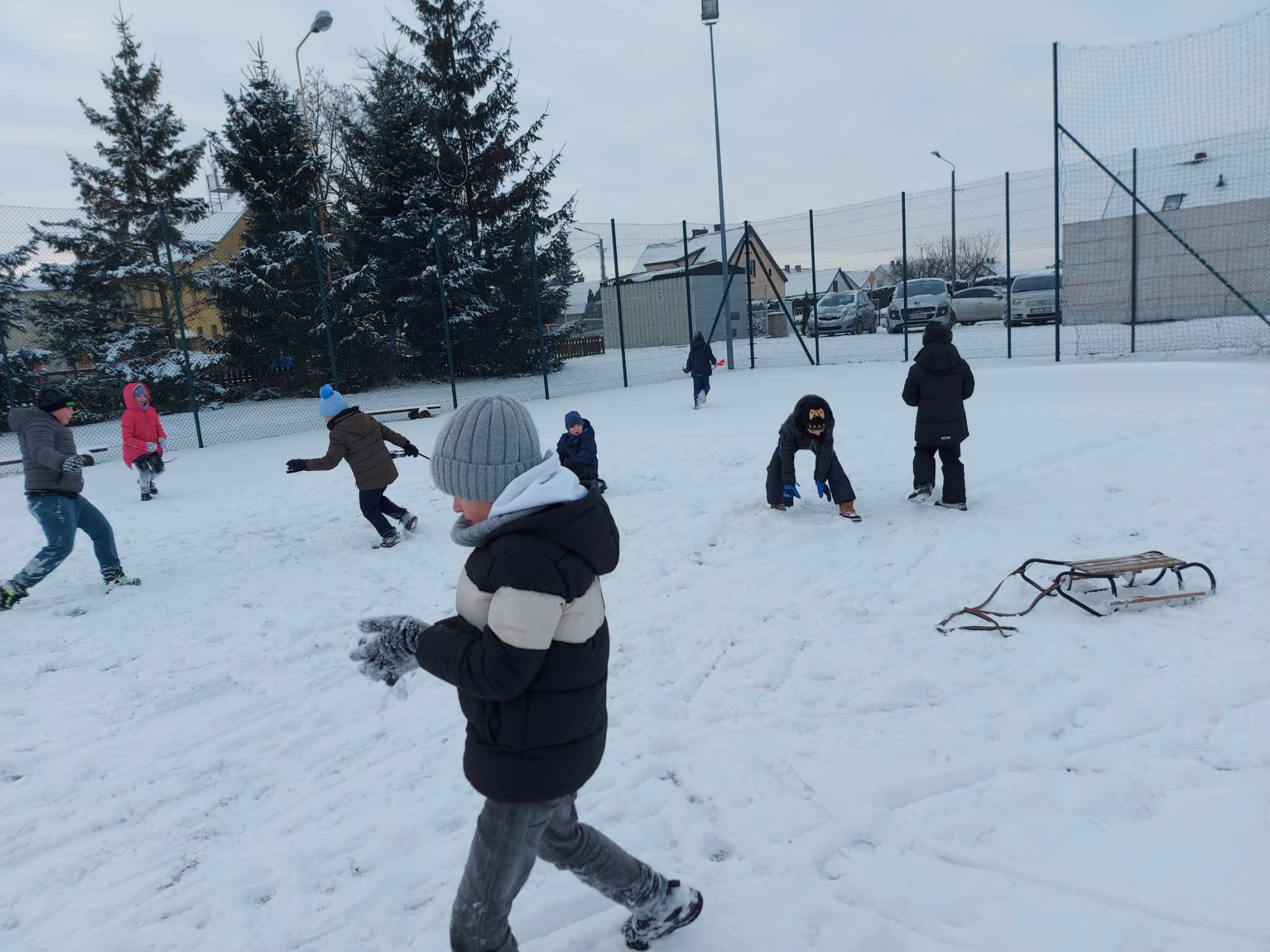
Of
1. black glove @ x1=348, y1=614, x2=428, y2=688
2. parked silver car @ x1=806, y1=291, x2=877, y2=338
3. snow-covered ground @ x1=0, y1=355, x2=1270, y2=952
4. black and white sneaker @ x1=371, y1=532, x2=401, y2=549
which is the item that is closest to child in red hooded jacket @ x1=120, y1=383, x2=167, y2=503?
snow-covered ground @ x1=0, y1=355, x2=1270, y2=952

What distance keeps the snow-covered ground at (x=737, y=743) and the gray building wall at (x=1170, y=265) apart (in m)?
9.16

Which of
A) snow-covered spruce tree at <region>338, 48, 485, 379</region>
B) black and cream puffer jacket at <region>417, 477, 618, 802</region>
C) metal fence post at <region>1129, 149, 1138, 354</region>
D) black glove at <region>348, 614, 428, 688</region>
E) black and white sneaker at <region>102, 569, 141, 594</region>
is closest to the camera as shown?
black and cream puffer jacket at <region>417, 477, 618, 802</region>

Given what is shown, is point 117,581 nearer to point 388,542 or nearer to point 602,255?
point 388,542

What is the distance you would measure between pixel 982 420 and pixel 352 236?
Result: 15.7 metres

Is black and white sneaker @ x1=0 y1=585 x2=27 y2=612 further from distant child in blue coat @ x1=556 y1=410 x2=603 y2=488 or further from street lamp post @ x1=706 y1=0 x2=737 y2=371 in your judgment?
street lamp post @ x1=706 y1=0 x2=737 y2=371

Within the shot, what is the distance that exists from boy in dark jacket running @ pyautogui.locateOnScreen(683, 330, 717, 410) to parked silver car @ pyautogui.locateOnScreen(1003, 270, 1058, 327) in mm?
11306

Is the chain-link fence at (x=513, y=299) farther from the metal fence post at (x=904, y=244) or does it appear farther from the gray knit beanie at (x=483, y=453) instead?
the gray knit beanie at (x=483, y=453)

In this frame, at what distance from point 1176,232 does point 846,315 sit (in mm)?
14089

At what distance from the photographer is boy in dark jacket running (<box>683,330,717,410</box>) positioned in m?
13.4

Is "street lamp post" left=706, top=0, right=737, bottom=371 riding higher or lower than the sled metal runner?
higher

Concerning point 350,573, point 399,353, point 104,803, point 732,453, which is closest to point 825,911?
point 104,803

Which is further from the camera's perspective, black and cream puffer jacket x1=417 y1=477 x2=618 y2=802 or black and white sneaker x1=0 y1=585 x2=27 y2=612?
black and white sneaker x1=0 y1=585 x2=27 y2=612

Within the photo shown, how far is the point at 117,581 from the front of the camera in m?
6.32

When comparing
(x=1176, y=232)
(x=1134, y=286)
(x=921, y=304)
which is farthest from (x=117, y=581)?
(x=921, y=304)
